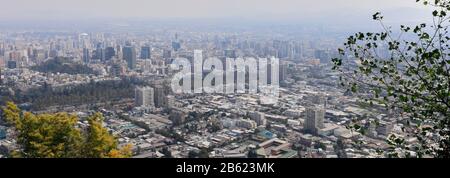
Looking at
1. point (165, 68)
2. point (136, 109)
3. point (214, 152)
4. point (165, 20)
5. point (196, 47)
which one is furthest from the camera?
point (165, 20)

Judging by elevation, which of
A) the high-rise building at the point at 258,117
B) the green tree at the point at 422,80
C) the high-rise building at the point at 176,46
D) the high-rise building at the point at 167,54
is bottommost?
the high-rise building at the point at 258,117

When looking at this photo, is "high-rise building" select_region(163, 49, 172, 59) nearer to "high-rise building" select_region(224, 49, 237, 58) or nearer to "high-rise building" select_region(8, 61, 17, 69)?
"high-rise building" select_region(224, 49, 237, 58)

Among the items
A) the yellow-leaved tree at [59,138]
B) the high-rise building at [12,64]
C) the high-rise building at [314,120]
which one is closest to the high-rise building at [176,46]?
the high-rise building at [12,64]

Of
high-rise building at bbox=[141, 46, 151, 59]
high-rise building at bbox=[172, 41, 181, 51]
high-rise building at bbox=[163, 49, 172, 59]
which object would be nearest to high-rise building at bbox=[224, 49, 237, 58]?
high-rise building at bbox=[163, 49, 172, 59]

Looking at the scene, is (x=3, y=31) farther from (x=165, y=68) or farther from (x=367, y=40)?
(x=367, y=40)

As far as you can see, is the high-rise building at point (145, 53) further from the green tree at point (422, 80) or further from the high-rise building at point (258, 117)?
the green tree at point (422, 80)
